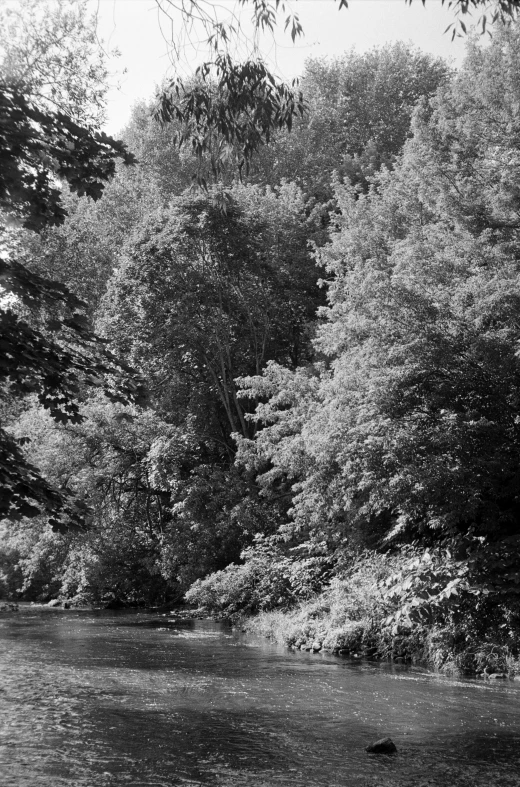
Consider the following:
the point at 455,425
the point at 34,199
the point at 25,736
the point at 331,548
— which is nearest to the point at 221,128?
the point at 34,199

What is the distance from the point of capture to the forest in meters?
6.91

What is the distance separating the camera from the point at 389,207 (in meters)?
25.2

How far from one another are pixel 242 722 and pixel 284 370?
1426 cm

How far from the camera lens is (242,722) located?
952cm

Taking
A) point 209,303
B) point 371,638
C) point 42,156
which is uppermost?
point 209,303

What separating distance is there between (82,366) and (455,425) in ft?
Result: 28.0

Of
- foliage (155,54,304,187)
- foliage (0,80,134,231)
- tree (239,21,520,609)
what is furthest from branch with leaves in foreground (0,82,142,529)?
tree (239,21,520,609)

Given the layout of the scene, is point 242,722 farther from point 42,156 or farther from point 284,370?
point 284,370

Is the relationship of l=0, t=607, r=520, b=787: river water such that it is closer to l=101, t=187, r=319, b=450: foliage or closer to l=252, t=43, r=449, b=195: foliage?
l=101, t=187, r=319, b=450: foliage

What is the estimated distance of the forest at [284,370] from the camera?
272 inches

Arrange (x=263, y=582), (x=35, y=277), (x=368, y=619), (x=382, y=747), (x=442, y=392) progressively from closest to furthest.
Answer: (x=35, y=277), (x=382, y=747), (x=442, y=392), (x=368, y=619), (x=263, y=582)

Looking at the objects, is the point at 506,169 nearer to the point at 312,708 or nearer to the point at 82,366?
the point at 312,708

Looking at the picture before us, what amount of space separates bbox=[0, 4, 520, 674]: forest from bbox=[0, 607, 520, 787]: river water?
2.09 meters

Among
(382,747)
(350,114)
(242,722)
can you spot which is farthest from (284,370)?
(350,114)
